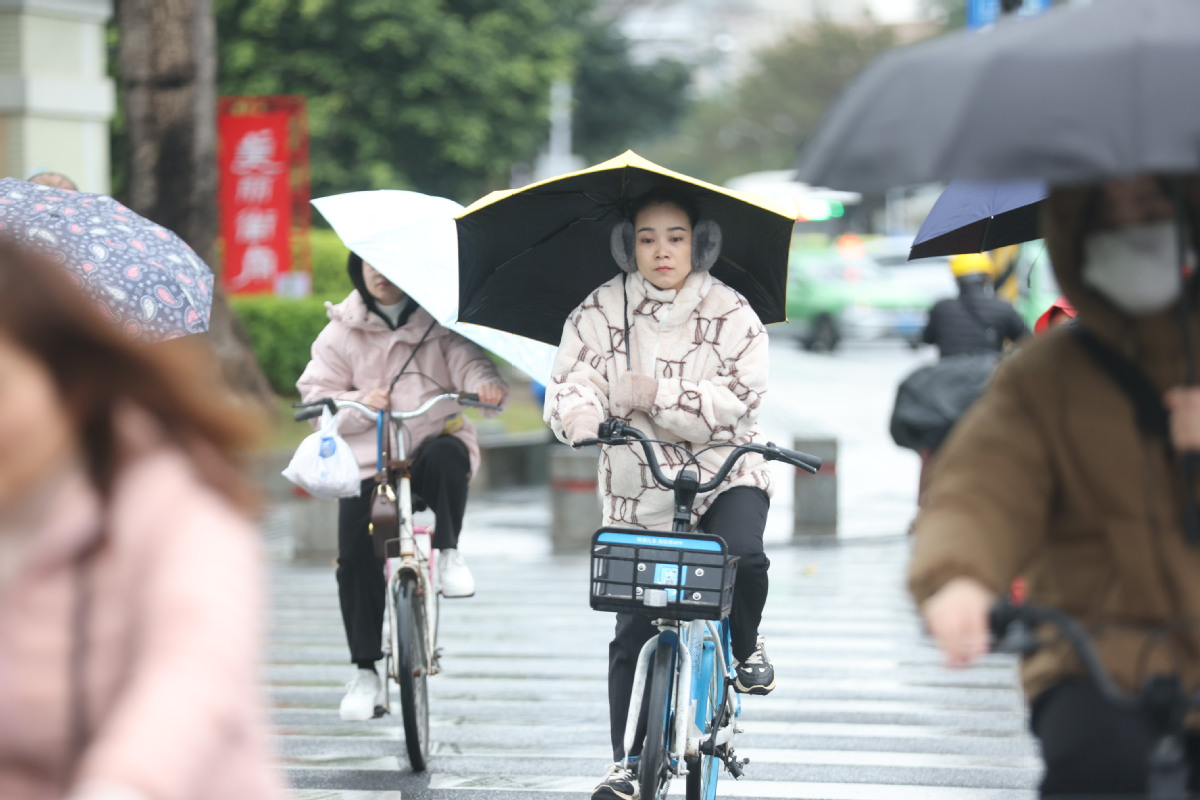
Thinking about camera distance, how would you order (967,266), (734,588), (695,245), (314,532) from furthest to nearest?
(314,532) < (967,266) < (695,245) < (734,588)

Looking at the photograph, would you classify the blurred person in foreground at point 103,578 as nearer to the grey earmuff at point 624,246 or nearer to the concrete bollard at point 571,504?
the grey earmuff at point 624,246

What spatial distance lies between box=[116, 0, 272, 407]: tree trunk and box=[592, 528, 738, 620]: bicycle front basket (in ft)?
36.4

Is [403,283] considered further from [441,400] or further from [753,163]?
[753,163]

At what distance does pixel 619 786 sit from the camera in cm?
458

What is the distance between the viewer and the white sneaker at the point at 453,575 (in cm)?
628

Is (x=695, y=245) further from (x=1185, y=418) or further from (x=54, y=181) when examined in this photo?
(x=54, y=181)

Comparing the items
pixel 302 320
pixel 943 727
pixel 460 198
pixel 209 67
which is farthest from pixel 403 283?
pixel 460 198

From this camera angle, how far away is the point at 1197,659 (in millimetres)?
2617

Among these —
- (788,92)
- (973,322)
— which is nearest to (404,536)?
(973,322)

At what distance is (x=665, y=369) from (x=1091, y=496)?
2315 mm

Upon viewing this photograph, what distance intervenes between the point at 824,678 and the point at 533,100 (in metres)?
24.2

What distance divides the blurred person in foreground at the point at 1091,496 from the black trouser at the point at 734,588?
204 centimetres

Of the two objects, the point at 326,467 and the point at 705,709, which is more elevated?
the point at 326,467

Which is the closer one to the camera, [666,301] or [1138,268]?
[1138,268]
